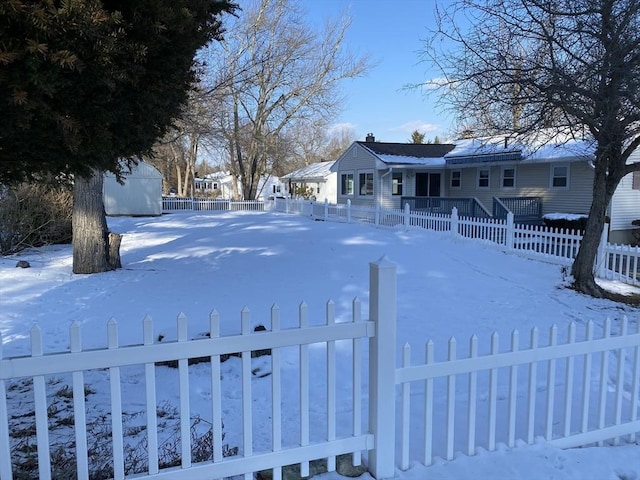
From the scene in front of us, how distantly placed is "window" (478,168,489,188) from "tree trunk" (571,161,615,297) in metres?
12.8

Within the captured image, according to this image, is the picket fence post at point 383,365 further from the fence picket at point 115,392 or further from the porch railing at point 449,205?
the porch railing at point 449,205

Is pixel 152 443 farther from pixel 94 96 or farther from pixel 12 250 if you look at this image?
pixel 12 250

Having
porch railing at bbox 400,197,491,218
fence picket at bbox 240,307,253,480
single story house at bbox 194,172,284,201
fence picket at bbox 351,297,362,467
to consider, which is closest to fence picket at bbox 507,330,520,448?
fence picket at bbox 351,297,362,467

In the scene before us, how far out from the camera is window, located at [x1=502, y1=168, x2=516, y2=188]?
21.2 m

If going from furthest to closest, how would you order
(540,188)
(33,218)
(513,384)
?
1. (540,188)
2. (33,218)
3. (513,384)

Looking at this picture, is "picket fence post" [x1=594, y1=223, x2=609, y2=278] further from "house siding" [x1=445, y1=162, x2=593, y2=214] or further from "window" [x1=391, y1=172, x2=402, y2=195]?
"window" [x1=391, y1=172, x2=402, y2=195]

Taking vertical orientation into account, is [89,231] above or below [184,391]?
above

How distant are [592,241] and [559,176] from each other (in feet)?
34.2

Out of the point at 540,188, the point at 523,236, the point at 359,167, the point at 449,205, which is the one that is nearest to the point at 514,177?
the point at 540,188

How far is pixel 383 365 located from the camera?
9.71 feet

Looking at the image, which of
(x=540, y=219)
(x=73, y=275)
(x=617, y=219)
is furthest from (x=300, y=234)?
(x=617, y=219)

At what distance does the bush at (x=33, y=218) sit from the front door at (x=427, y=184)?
54.7 ft

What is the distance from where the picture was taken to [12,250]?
41.7 ft

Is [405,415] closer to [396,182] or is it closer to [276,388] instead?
[276,388]
